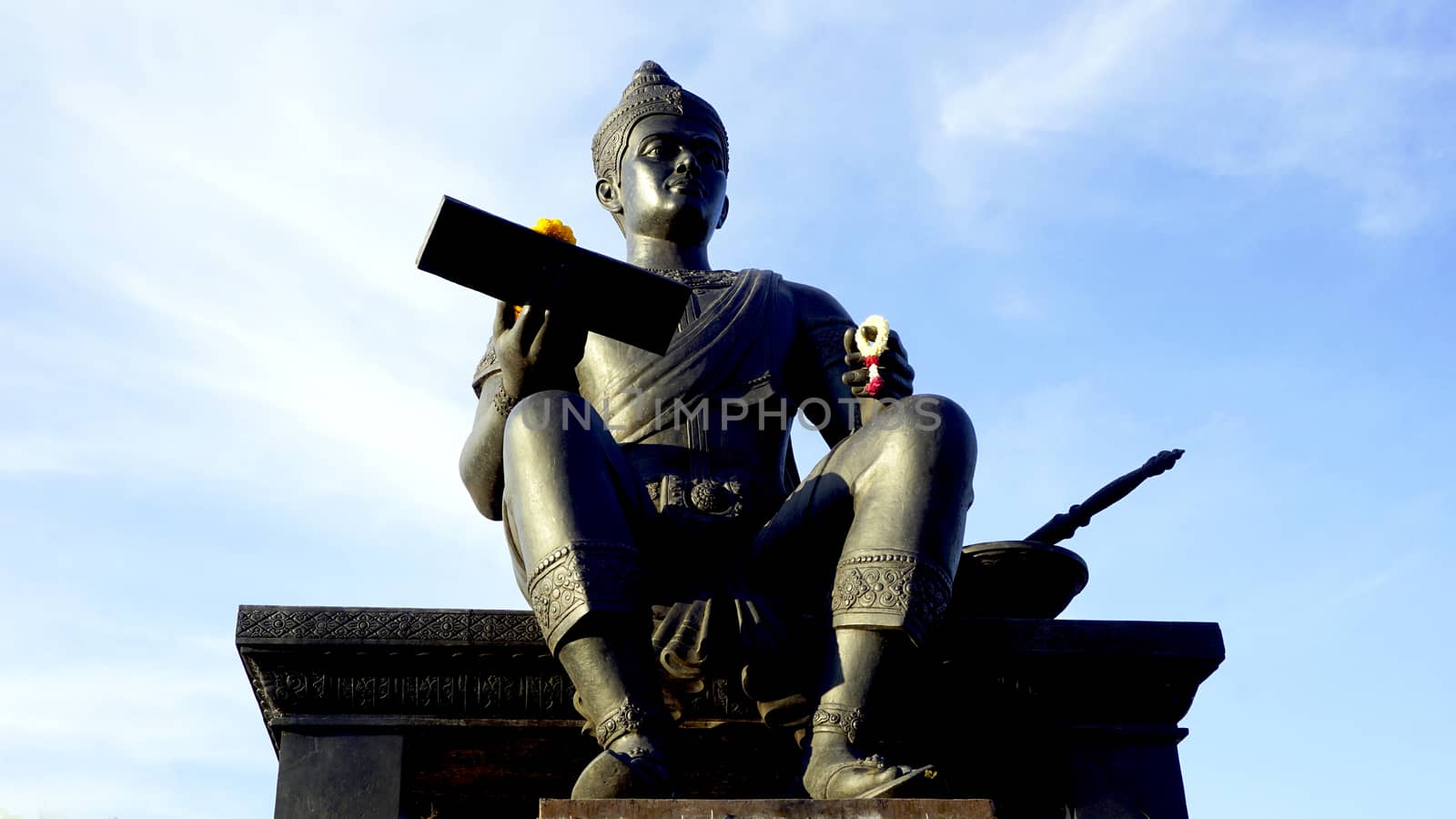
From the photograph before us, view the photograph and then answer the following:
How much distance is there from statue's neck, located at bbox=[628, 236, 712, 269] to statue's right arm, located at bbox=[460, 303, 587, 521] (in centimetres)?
107

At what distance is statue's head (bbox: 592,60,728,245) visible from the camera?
26.6 feet

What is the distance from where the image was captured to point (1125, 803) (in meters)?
6.74

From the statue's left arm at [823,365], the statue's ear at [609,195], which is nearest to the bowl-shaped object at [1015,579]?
the statue's left arm at [823,365]

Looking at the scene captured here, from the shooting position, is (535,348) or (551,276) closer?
(551,276)

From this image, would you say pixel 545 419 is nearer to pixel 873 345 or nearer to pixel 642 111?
pixel 873 345

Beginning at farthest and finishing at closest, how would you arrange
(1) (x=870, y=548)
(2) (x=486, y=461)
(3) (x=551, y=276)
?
(2) (x=486, y=461)
(3) (x=551, y=276)
(1) (x=870, y=548)

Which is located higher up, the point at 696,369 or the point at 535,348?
the point at 696,369

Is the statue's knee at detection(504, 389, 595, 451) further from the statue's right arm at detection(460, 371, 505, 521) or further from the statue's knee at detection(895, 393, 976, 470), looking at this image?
the statue's knee at detection(895, 393, 976, 470)

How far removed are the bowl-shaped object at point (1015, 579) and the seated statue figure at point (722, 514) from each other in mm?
764

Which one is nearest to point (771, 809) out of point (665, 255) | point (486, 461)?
point (486, 461)

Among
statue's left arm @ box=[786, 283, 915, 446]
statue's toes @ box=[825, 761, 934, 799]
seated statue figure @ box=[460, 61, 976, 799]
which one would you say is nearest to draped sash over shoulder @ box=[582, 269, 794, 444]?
seated statue figure @ box=[460, 61, 976, 799]

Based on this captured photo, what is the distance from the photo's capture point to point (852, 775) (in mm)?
5664

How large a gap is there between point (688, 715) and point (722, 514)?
2.34 feet

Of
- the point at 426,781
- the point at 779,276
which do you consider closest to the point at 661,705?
the point at 426,781
